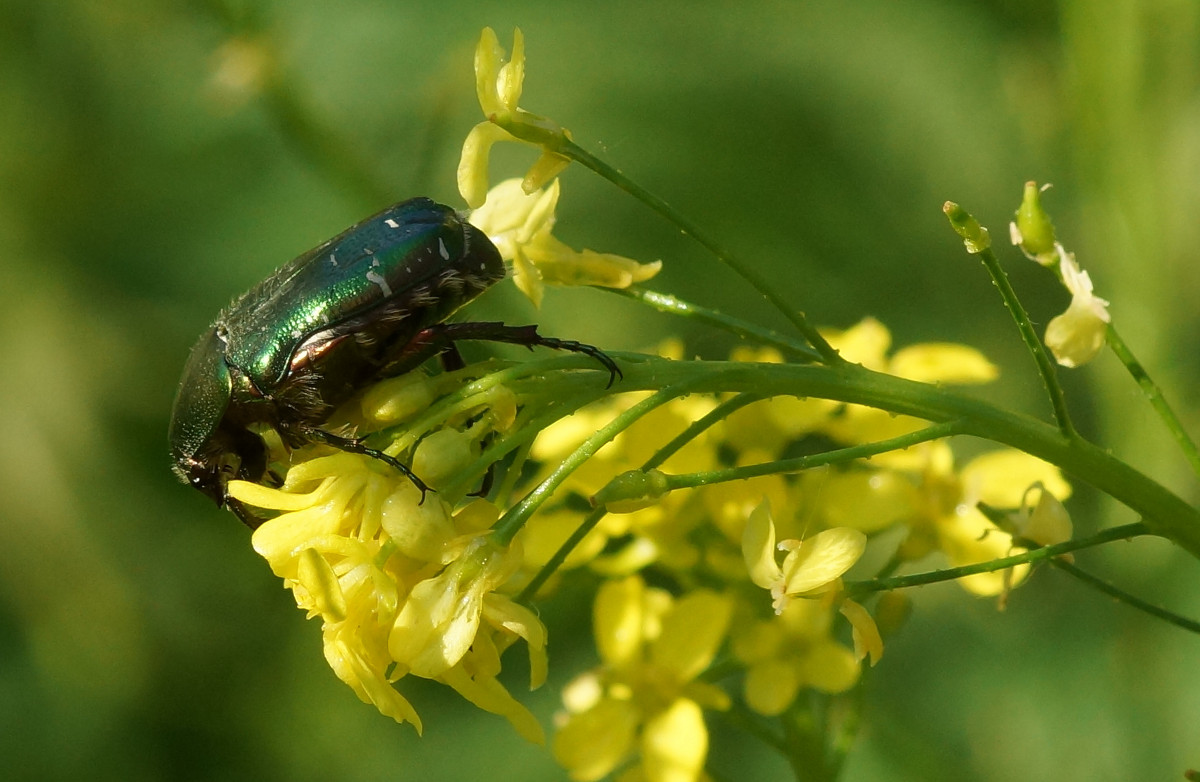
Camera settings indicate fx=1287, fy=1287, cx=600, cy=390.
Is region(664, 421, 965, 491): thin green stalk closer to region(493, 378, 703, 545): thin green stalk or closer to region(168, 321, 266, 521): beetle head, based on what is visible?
region(493, 378, 703, 545): thin green stalk

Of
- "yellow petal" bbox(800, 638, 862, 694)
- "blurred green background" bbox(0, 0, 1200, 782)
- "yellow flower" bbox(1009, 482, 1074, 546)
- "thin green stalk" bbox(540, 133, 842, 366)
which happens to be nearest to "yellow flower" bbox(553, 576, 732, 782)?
"yellow petal" bbox(800, 638, 862, 694)

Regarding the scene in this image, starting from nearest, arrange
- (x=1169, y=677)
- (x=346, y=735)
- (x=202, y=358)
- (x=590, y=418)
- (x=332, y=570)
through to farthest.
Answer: (x=332, y=570), (x=202, y=358), (x=590, y=418), (x=1169, y=677), (x=346, y=735)

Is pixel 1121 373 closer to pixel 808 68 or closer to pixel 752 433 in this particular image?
pixel 752 433

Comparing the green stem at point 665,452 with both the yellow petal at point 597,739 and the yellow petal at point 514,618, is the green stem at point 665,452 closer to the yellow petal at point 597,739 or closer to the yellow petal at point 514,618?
the yellow petal at point 514,618

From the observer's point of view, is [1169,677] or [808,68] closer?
[1169,677]

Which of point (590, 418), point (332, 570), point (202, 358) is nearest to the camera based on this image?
point (332, 570)

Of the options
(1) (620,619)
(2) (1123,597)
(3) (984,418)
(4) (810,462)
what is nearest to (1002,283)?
(3) (984,418)

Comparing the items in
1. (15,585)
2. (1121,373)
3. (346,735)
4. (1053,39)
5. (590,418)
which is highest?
(1053,39)

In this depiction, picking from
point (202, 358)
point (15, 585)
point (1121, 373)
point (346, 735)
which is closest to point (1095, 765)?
point (1121, 373)
